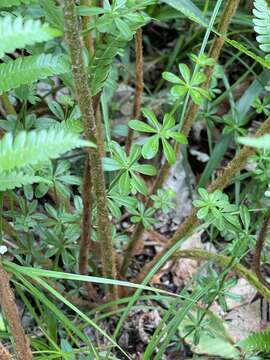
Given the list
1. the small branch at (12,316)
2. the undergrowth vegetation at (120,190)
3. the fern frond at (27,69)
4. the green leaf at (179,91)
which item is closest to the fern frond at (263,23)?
the undergrowth vegetation at (120,190)

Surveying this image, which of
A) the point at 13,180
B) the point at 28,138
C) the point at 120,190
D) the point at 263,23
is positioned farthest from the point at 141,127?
the point at 28,138

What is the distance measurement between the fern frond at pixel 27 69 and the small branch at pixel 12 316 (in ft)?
1.05

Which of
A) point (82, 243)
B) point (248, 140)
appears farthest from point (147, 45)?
point (248, 140)

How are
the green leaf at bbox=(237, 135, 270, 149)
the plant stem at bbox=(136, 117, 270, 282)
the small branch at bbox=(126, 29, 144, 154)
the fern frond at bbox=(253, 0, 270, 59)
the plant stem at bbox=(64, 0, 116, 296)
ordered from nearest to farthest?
the green leaf at bbox=(237, 135, 270, 149) < the plant stem at bbox=(64, 0, 116, 296) < the fern frond at bbox=(253, 0, 270, 59) < the plant stem at bbox=(136, 117, 270, 282) < the small branch at bbox=(126, 29, 144, 154)

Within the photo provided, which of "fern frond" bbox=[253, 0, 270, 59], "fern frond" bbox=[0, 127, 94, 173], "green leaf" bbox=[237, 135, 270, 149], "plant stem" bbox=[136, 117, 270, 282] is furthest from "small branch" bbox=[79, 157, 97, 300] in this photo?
"green leaf" bbox=[237, 135, 270, 149]

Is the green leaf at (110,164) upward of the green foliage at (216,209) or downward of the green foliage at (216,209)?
upward

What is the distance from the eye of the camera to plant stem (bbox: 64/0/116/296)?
0.97 m

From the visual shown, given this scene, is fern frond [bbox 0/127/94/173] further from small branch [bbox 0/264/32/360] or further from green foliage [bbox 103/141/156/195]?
green foliage [bbox 103/141/156/195]

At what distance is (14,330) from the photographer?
1093mm

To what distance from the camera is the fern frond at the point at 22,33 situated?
0.76m

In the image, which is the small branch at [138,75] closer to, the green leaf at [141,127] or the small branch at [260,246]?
the green leaf at [141,127]

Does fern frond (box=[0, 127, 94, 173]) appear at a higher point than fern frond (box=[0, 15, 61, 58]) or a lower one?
lower

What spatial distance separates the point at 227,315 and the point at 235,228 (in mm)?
574

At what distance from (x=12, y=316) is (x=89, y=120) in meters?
0.39
